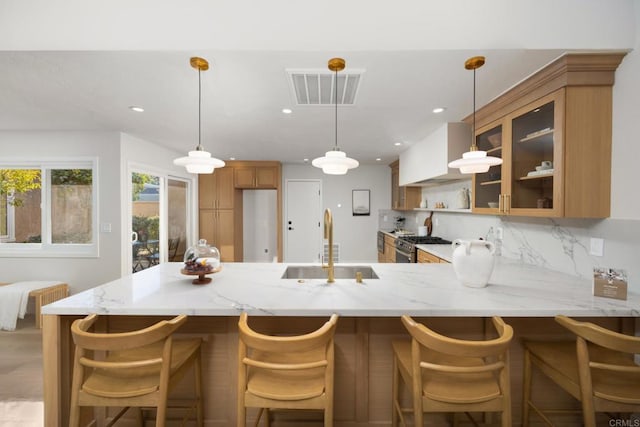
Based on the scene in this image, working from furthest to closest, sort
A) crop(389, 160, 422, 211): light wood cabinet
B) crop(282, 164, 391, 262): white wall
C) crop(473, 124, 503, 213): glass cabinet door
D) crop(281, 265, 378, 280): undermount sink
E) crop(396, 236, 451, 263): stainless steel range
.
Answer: crop(282, 164, 391, 262): white wall, crop(389, 160, 422, 211): light wood cabinet, crop(396, 236, 451, 263): stainless steel range, crop(473, 124, 503, 213): glass cabinet door, crop(281, 265, 378, 280): undermount sink

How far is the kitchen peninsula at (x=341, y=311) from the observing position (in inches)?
51.0

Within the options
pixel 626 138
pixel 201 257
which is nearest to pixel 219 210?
pixel 201 257

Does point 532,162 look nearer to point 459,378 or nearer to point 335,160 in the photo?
point 335,160

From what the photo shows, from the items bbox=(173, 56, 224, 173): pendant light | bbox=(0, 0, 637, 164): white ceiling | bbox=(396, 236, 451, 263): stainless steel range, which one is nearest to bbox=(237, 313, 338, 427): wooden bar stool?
bbox=(173, 56, 224, 173): pendant light

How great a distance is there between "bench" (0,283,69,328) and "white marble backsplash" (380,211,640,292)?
498cm

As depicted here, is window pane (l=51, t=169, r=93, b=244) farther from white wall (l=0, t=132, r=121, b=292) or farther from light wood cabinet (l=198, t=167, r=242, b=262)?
light wood cabinet (l=198, t=167, r=242, b=262)

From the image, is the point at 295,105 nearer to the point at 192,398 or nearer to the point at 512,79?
the point at 512,79

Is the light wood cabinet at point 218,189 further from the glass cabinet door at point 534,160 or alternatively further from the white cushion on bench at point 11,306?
the glass cabinet door at point 534,160

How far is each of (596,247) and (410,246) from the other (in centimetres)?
200

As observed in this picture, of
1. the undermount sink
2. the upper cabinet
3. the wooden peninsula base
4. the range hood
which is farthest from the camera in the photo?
the range hood

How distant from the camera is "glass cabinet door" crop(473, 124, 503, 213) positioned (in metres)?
2.34

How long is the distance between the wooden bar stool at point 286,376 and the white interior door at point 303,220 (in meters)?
4.63

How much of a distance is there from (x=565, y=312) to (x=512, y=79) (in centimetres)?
160

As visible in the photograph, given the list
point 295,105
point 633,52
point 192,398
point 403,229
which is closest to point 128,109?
point 295,105
